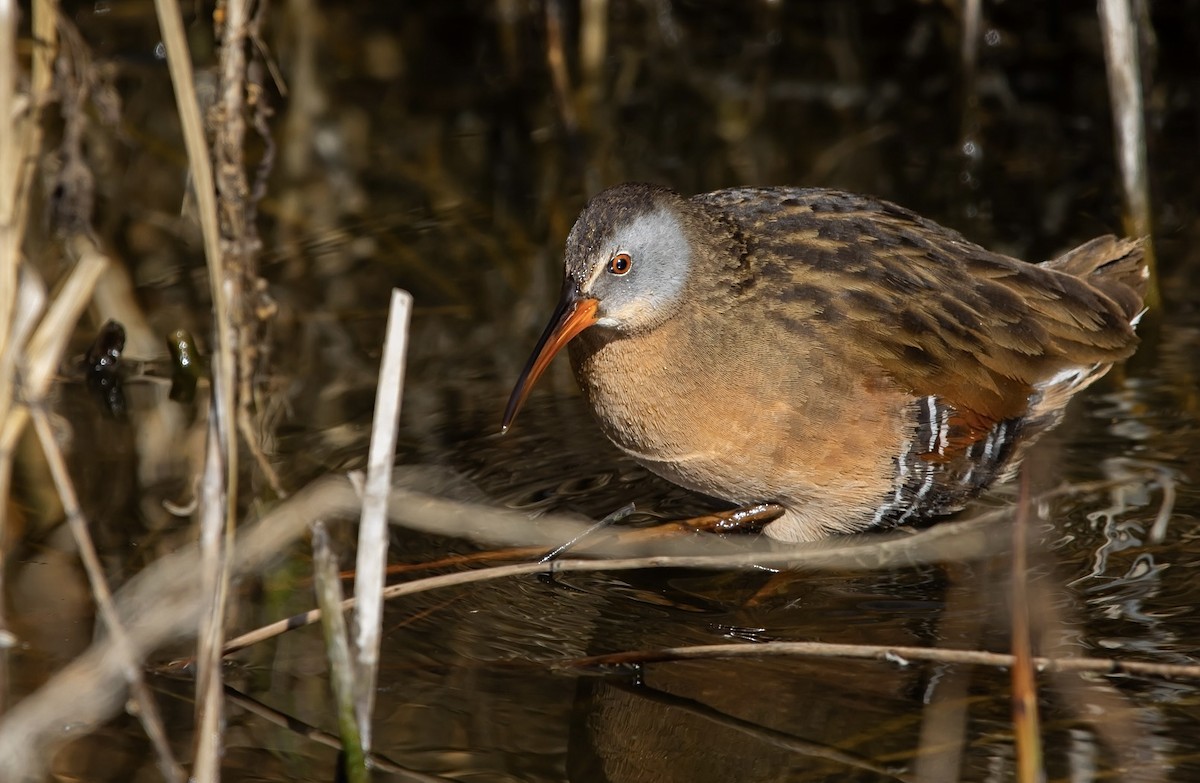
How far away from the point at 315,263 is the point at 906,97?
233cm

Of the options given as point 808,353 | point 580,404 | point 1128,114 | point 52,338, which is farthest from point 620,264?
point 1128,114

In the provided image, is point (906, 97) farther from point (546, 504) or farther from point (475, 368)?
point (546, 504)

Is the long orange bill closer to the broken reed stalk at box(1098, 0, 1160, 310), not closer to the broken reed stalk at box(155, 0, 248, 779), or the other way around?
the broken reed stalk at box(155, 0, 248, 779)

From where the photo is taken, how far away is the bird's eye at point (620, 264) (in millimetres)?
3148

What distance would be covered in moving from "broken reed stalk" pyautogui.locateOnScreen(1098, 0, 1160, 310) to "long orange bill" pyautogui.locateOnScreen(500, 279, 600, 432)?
5.55 ft

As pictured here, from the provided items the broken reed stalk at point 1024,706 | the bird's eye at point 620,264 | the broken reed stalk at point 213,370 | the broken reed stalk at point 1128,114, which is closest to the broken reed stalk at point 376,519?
the broken reed stalk at point 213,370

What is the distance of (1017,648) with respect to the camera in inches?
80.6

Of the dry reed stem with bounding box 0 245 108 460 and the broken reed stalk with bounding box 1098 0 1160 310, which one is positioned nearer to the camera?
the dry reed stem with bounding box 0 245 108 460

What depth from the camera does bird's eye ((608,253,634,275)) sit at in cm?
315

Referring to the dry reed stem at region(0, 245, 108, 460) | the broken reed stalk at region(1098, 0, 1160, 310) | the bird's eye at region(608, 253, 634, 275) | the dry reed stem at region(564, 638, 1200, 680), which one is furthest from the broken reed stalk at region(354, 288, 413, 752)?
the broken reed stalk at region(1098, 0, 1160, 310)

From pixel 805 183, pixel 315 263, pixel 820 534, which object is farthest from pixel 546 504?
pixel 805 183

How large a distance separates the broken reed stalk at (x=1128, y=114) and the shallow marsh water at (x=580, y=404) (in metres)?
0.28

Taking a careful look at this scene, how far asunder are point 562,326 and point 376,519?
1.04 metres

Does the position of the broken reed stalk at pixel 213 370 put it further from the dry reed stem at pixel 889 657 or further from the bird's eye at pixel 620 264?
the bird's eye at pixel 620 264
